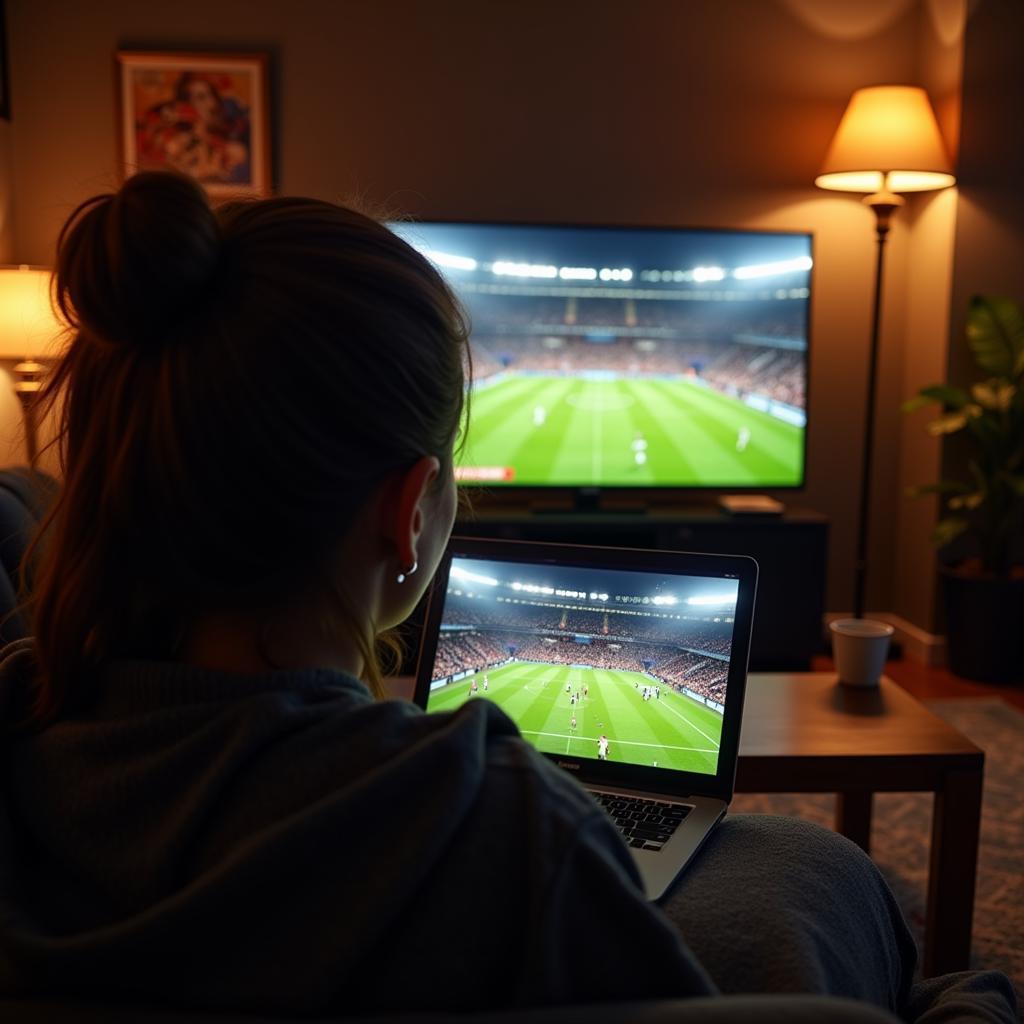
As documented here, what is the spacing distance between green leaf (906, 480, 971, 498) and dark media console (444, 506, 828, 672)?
1.23ft

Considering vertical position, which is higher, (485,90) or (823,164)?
(485,90)

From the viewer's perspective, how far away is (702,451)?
4312mm

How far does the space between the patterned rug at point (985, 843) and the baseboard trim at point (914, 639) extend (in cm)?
85

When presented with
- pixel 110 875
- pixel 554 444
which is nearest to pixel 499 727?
pixel 110 875

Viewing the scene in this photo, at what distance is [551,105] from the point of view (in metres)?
4.26

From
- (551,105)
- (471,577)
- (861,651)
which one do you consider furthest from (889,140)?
(471,577)

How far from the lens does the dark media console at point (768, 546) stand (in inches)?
159

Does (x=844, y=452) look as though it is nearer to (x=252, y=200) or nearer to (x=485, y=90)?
(x=485, y=90)

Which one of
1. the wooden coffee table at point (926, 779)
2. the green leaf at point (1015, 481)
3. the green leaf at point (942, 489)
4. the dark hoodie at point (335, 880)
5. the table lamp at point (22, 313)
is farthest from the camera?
the green leaf at point (942, 489)

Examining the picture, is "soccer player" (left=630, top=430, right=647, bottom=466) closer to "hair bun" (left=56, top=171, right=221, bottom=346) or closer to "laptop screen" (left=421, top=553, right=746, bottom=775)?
"laptop screen" (left=421, top=553, right=746, bottom=775)

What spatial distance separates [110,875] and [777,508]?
12.4 feet

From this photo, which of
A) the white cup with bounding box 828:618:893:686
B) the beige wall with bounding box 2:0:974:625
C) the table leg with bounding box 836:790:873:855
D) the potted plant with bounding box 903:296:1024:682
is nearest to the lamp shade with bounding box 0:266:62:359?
the beige wall with bounding box 2:0:974:625

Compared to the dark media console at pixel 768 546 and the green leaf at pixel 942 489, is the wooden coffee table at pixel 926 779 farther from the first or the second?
the green leaf at pixel 942 489

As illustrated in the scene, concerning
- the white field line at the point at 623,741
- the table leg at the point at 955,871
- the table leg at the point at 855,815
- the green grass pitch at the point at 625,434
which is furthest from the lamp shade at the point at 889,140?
the white field line at the point at 623,741
